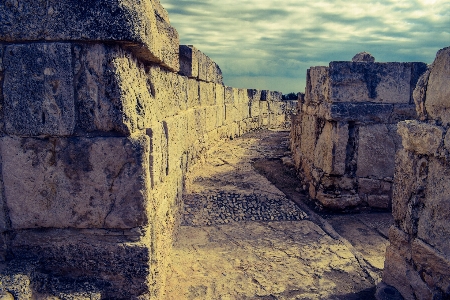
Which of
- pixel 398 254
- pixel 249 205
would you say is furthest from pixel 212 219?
pixel 398 254

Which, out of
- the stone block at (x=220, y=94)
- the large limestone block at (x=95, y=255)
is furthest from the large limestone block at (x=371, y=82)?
the stone block at (x=220, y=94)

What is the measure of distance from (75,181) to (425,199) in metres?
2.59

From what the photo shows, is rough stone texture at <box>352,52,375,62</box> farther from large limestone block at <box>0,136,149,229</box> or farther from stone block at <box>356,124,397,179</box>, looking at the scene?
large limestone block at <box>0,136,149,229</box>

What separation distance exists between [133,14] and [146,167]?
3.26 feet

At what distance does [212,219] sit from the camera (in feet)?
15.3

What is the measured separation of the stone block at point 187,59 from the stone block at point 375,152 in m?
3.12

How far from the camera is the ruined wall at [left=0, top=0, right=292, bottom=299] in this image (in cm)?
209

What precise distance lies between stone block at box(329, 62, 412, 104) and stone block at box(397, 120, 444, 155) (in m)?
2.43

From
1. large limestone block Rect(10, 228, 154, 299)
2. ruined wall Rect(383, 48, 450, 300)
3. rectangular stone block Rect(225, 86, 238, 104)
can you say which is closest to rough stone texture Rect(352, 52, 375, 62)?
ruined wall Rect(383, 48, 450, 300)

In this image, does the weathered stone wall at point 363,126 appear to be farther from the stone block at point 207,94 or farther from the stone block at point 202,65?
the stone block at point 207,94

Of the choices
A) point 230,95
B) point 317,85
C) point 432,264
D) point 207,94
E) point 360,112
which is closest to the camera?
point 432,264

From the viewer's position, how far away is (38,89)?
2121mm

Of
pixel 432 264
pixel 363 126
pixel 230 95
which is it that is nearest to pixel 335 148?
pixel 363 126

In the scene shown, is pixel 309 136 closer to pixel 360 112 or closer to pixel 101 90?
pixel 360 112
